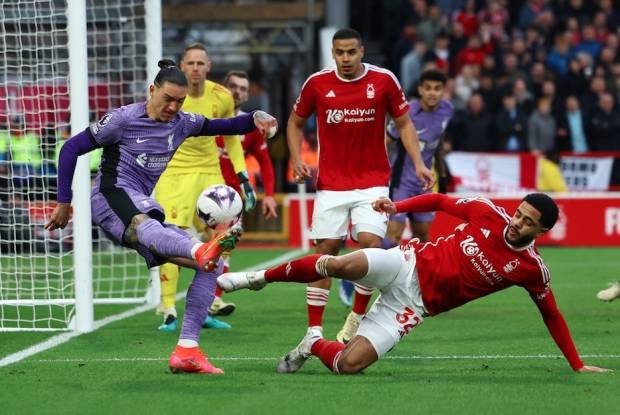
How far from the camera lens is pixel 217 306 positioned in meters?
12.0

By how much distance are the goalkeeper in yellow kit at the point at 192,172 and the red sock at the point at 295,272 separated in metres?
3.26

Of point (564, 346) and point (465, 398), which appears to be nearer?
point (465, 398)

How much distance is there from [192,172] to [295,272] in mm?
3703

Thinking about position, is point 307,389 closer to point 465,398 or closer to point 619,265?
point 465,398

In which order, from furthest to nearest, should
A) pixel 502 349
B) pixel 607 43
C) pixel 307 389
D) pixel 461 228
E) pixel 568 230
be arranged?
1. pixel 607 43
2. pixel 568 230
3. pixel 502 349
4. pixel 461 228
5. pixel 307 389

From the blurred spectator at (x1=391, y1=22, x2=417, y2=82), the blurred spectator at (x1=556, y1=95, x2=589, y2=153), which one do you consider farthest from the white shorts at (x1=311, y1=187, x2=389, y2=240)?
the blurred spectator at (x1=391, y1=22, x2=417, y2=82)

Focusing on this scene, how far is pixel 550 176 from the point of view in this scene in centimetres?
2172

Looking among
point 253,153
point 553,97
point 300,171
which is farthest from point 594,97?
point 300,171

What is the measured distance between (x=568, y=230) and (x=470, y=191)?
1950mm

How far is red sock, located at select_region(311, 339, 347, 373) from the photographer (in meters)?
→ 8.25

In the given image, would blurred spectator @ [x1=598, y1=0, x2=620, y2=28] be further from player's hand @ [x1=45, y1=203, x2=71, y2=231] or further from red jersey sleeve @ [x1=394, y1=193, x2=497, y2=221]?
player's hand @ [x1=45, y1=203, x2=71, y2=231]

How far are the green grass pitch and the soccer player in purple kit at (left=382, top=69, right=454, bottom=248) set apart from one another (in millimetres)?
1067

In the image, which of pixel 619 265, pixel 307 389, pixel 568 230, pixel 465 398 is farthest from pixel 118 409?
pixel 568 230

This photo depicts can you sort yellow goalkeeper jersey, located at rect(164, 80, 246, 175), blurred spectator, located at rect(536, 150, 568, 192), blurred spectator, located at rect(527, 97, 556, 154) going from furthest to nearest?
blurred spectator, located at rect(527, 97, 556, 154), blurred spectator, located at rect(536, 150, 568, 192), yellow goalkeeper jersey, located at rect(164, 80, 246, 175)
